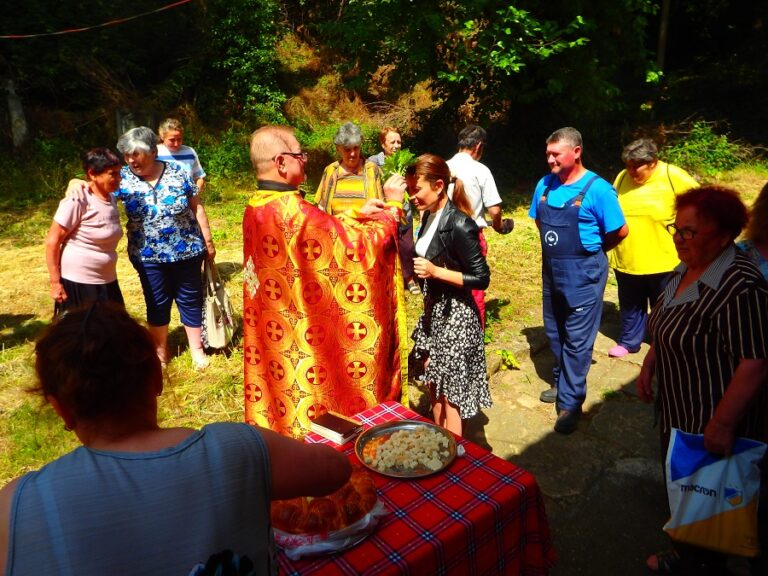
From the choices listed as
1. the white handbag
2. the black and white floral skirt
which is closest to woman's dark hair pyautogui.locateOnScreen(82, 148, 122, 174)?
the white handbag

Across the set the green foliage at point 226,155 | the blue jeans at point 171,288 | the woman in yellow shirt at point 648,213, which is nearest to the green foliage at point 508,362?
the woman in yellow shirt at point 648,213

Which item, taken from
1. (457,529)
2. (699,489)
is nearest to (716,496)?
(699,489)

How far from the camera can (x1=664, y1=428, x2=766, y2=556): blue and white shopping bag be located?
2.22 m

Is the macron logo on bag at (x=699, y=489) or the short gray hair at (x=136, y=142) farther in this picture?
the short gray hair at (x=136, y=142)

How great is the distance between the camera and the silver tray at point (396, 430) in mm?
2166

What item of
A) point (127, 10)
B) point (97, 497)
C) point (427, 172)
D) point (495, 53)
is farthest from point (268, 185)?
point (127, 10)

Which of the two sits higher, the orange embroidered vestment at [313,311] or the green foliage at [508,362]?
the orange embroidered vestment at [313,311]

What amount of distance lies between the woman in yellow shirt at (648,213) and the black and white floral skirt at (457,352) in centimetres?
227

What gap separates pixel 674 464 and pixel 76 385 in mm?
2243

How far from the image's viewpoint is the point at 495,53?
32.0 feet

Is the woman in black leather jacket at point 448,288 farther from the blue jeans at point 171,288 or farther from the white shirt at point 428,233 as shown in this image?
the blue jeans at point 171,288

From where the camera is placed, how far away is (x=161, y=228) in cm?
442

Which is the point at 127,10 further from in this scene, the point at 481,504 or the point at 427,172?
the point at 481,504

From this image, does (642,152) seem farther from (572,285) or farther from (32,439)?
(32,439)
